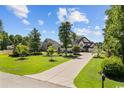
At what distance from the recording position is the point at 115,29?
13273 mm

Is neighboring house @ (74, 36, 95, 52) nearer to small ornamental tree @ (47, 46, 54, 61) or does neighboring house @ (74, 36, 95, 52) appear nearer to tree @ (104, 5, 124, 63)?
tree @ (104, 5, 124, 63)

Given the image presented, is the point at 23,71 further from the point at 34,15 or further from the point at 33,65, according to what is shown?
the point at 34,15

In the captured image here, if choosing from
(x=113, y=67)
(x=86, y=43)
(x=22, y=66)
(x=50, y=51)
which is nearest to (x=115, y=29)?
(x=113, y=67)

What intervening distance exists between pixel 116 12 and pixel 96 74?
347cm

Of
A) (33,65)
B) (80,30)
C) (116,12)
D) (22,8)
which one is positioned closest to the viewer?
(22,8)

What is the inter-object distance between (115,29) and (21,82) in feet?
18.8

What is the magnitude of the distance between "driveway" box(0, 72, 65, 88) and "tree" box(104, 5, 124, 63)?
4.39 metres

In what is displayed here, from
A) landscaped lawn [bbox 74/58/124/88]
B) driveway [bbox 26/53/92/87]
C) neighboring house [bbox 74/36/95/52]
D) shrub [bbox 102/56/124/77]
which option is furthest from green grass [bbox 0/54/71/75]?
shrub [bbox 102/56/124/77]

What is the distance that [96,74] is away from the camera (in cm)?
1288

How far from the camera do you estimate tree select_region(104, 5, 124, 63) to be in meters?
12.9

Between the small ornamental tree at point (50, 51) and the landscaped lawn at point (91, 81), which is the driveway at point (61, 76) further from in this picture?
the small ornamental tree at point (50, 51)
